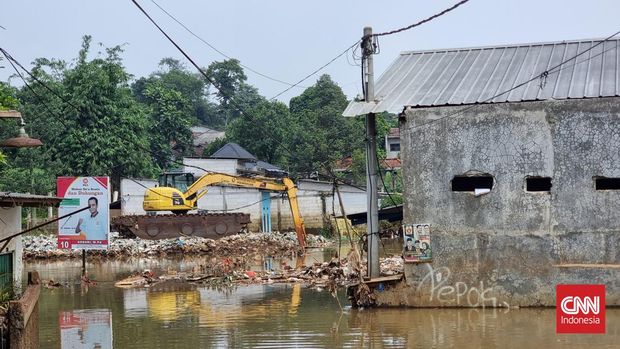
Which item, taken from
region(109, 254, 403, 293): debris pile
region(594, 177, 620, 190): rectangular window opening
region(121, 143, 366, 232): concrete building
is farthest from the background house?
region(594, 177, 620, 190): rectangular window opening

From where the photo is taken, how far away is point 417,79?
22.6 metres

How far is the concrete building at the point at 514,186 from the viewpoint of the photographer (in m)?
19.2

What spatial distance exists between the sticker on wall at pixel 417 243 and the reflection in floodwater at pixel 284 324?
120 centimetres

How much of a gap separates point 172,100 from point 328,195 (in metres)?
23.5

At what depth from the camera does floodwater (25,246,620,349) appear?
53.3 feet

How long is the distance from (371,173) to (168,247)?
2540 centimetres

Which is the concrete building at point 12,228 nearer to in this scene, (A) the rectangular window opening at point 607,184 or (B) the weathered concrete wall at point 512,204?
(B) the weathered concrete wall at point 512,204

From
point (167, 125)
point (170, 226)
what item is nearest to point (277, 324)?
point (170, 226)

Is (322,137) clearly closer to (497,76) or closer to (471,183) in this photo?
(497,76)

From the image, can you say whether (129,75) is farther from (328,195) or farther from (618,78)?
(618,78)

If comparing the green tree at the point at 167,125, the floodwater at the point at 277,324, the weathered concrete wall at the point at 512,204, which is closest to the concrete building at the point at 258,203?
the green tree at the point at 167,125

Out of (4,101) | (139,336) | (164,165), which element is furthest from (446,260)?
(164,165)

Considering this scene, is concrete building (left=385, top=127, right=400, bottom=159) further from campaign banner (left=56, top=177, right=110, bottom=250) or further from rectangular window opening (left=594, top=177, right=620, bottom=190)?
rectangular window opening (left=594, top=177, right=620, bottom=190)

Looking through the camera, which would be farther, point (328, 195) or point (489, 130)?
point (328, 195)
